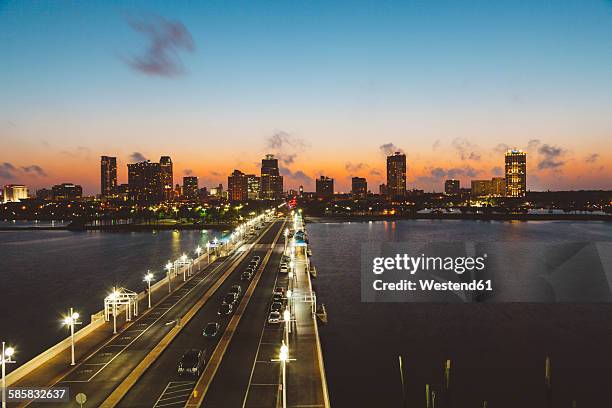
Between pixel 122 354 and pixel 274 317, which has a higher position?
pixel 274 317

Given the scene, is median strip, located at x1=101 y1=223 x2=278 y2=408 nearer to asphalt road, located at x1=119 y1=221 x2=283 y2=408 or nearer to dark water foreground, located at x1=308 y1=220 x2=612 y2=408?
asphalt road, located at x1=119 y1=221 x2=283 y2=408

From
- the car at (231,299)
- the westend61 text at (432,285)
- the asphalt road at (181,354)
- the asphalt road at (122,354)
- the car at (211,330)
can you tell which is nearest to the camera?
the asphalt road at (181,354)

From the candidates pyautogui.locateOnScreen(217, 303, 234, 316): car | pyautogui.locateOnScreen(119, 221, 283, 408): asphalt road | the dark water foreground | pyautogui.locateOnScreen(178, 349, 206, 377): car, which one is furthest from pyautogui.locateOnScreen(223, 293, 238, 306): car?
pyautogui.locateOnScreen(178, 349, 206, 377): car

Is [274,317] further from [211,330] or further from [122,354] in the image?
[122,354]

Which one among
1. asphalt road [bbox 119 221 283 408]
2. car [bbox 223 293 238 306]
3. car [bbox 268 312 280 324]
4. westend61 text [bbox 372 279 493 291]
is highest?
car [bbox 223 293 238 306]

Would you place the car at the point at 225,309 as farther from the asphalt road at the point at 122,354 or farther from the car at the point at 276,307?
the car at the point at 276,307

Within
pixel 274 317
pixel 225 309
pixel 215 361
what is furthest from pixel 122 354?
pixel 274 317

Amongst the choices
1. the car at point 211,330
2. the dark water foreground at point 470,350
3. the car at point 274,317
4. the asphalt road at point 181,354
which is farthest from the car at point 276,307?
the car at point 211,330
